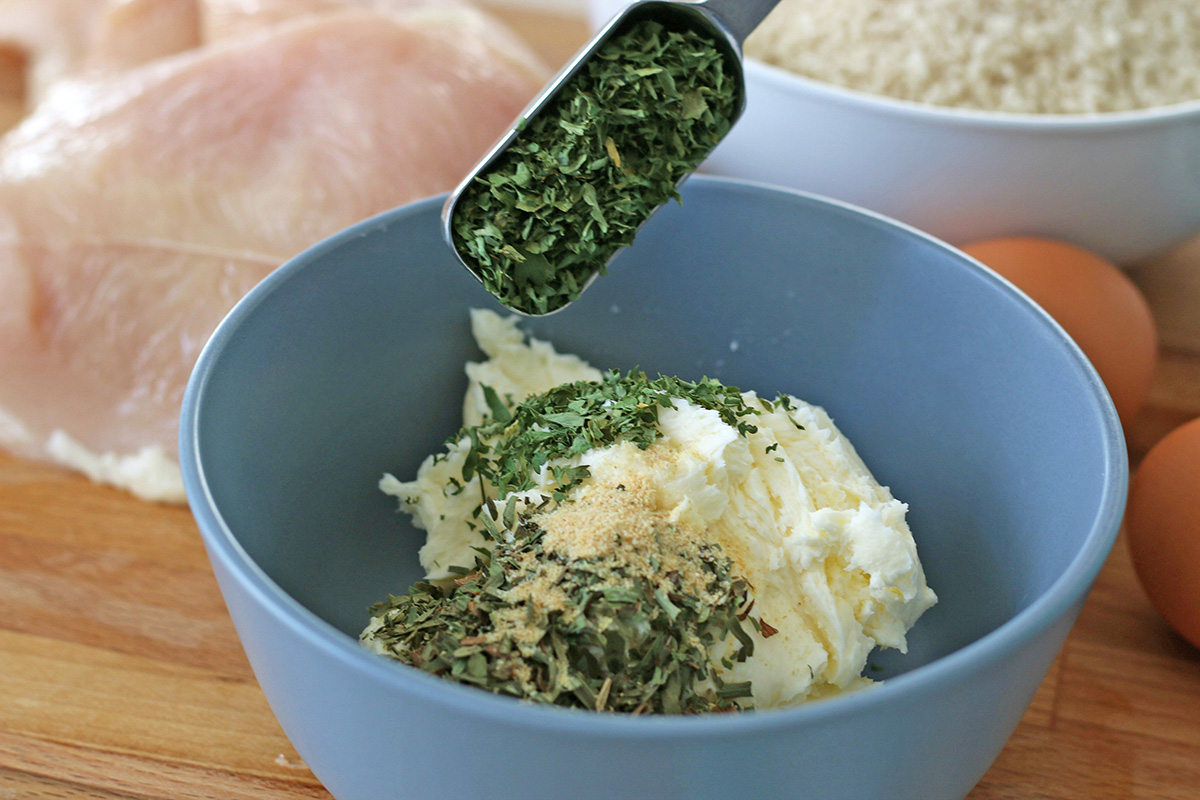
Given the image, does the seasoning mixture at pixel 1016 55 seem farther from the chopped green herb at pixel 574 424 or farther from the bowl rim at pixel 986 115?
the chopped green herb at pixel 574 424

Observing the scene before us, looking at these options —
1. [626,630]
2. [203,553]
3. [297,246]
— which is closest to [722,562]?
[626,630]

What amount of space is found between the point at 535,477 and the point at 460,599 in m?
0.12

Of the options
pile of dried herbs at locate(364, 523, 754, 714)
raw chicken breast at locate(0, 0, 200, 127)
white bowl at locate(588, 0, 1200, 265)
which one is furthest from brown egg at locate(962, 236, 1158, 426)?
raw chicken breast at locate(0, 0, 200, 127)

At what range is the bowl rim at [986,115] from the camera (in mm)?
1091

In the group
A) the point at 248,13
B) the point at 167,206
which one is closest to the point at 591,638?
the point at 167,206

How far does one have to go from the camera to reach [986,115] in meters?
1.10

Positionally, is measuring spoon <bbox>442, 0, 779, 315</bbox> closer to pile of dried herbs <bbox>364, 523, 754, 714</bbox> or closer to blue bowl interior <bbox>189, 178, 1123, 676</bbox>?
blue bowl interior <bbox>189, 178, 1123, 676</bbox>

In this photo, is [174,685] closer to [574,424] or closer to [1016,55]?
[574,424]

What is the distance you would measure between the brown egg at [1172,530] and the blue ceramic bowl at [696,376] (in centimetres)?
20

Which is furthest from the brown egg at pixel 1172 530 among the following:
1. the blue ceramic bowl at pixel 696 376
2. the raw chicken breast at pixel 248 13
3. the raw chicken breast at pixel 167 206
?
the raw chicken breast at pixel 248 13

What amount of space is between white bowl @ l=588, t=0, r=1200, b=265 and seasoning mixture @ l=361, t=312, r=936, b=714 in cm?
43

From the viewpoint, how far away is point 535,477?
30.8 inches

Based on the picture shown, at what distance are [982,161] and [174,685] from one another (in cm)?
96

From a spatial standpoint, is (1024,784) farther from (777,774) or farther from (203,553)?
(203,553)
